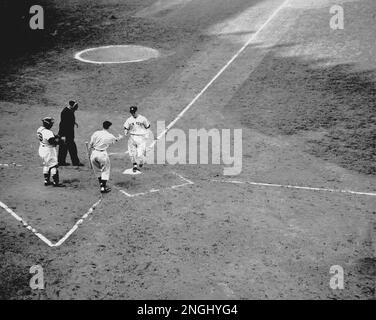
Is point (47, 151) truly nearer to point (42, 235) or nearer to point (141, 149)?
point (141, 149)

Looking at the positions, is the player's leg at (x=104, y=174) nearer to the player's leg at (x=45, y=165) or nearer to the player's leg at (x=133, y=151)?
the player's leg at (x=133, y=151)

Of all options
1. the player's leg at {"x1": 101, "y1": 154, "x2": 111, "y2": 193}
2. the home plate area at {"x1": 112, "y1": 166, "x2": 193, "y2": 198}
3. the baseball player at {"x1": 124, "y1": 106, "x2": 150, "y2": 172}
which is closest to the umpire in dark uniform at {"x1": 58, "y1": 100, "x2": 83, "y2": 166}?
the home plate area at {"x1": 112, "y1": 166, "x2": 193, "y2": 198}

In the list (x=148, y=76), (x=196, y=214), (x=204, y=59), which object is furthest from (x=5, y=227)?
(x=204, y=59)

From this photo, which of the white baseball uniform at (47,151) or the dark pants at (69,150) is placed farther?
the dark pants at (69,150)

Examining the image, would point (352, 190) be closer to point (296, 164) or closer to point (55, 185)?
point (296, 164)

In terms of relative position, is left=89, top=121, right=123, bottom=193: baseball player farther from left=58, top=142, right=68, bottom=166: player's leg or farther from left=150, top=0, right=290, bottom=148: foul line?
left=150, top=0, right=290, bottom=148: foul line

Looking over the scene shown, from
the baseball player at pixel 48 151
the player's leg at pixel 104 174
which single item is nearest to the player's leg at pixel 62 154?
the baseball player at pixel 48 151

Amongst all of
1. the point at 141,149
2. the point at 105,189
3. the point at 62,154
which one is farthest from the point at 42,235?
the point at 141,149

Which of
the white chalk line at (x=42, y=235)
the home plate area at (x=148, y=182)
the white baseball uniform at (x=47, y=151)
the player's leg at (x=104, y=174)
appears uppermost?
the white baseball uniform at (x=47, y=151)
